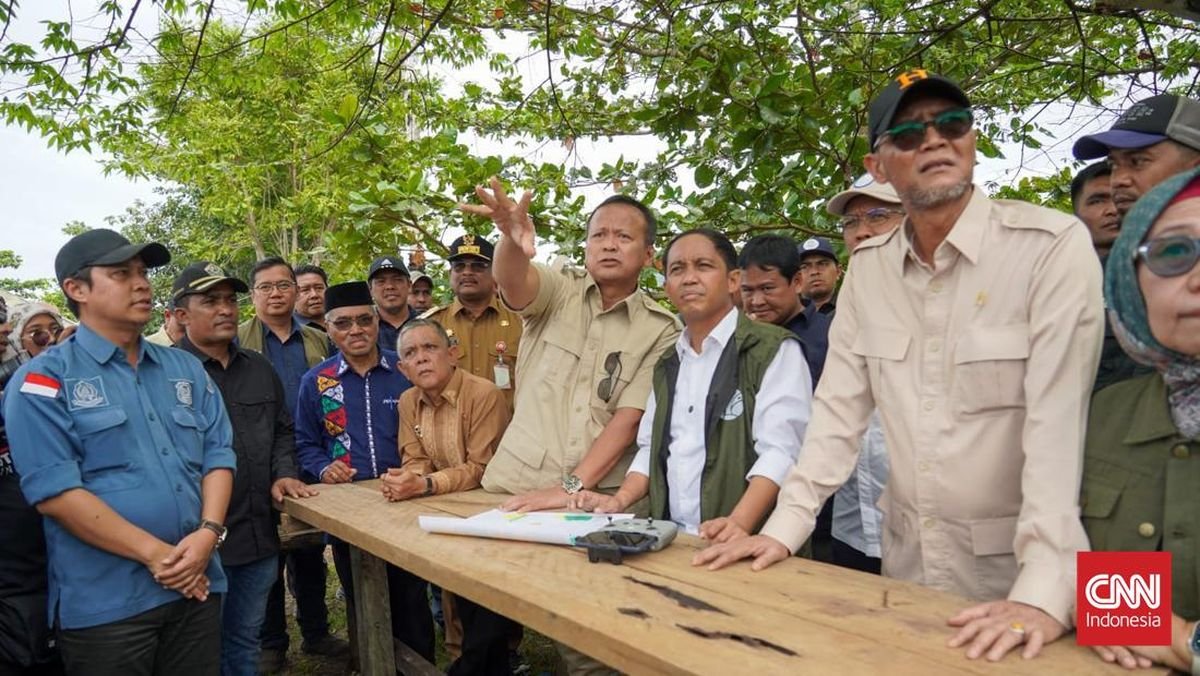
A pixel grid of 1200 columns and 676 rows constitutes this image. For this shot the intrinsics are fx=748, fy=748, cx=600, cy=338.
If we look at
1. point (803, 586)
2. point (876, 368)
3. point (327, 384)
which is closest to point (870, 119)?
point (876, 368)

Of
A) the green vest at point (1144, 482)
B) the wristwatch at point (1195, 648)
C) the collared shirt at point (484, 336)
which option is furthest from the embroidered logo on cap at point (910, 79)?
the collared shirt at point (484, 336)

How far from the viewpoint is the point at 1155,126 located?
6.33 ft

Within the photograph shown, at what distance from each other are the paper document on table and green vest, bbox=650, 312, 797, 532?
0.25 meters

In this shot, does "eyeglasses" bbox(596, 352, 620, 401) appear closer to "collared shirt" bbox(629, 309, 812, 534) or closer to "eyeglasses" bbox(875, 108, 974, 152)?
"collared shirt" bbox(629, 309, 812, 534)

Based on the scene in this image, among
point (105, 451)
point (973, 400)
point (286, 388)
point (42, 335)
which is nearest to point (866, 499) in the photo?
point (973, 400)

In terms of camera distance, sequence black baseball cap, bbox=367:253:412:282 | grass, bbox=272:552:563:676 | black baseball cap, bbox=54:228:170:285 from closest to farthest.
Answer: black baseball cap, bbox=54:228:170:285
grass, bbox=272:552:563:676
black baseball cap, bbox=367:253:412:282

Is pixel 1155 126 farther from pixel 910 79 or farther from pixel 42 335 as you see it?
pixel 42 335

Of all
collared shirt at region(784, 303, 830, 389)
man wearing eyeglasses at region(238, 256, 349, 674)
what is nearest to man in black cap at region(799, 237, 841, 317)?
collared shirt at region(784, 303, 830, 389)

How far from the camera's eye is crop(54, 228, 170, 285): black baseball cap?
254 cm

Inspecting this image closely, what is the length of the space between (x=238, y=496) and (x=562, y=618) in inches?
90.5

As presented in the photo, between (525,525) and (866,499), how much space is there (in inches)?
51.6

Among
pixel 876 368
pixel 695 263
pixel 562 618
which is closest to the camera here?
pixel 562 618

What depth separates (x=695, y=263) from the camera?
249 centimetres

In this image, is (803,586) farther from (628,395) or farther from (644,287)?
(644,287)
